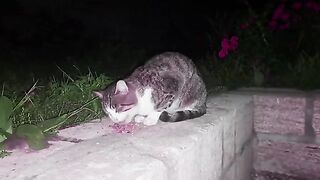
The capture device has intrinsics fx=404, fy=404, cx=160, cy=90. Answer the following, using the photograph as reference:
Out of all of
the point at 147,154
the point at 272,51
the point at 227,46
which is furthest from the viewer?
the point at 272,51

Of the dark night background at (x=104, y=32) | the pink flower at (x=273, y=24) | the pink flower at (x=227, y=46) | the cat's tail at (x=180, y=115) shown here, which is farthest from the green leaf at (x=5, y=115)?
the pink flower at (x=273, y=24)

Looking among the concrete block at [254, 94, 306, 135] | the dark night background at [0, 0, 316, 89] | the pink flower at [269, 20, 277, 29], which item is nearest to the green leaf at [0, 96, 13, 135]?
the concrete block at [254, 94, 306, 135]

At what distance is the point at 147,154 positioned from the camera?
162 centimetres

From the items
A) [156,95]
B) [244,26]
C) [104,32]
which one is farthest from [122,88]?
[104,32]

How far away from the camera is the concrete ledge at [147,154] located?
4.69ft

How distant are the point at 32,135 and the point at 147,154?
480 mm

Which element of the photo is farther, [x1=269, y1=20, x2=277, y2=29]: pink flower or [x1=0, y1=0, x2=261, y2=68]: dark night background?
[x1=0, y1=0, x2=261, y2=68]: dark night background

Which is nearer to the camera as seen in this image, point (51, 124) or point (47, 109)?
point (51, 124)

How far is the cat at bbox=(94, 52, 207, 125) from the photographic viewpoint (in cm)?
207

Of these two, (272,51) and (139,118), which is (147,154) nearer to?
(139,118)

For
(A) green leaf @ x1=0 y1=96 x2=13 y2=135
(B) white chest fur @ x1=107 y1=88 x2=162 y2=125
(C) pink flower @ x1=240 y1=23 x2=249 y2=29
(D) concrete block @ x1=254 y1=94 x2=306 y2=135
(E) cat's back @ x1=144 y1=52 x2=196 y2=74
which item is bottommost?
(D) concrete block @ x1=254 y1=94 x2=306 y2=135

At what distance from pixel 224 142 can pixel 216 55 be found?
194cm

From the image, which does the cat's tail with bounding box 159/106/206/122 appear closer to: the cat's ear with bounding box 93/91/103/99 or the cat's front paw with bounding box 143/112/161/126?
the cat's front paw with bounding box 143/112/161/126

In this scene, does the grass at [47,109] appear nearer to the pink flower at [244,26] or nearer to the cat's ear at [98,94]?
the cat's ear at [98,94]
